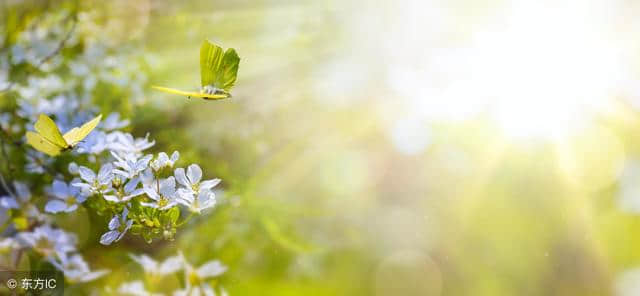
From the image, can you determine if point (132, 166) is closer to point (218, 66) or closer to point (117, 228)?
point (117, 228)

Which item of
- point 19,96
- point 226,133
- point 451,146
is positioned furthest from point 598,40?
point 19,96

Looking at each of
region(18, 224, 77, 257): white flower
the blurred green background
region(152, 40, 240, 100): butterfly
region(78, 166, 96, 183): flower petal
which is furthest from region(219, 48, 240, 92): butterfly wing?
the blurred green background

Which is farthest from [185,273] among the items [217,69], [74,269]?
[217,69]

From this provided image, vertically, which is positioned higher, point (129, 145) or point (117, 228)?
point (129, 145)

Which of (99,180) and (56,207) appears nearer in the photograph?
(99,180)

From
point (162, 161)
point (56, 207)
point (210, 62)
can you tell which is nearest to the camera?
point (210, 62)

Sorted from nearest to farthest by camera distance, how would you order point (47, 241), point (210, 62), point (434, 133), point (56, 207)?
point (210, 62)
point (56, 207)
point (47, 241)
point (434, 133)
